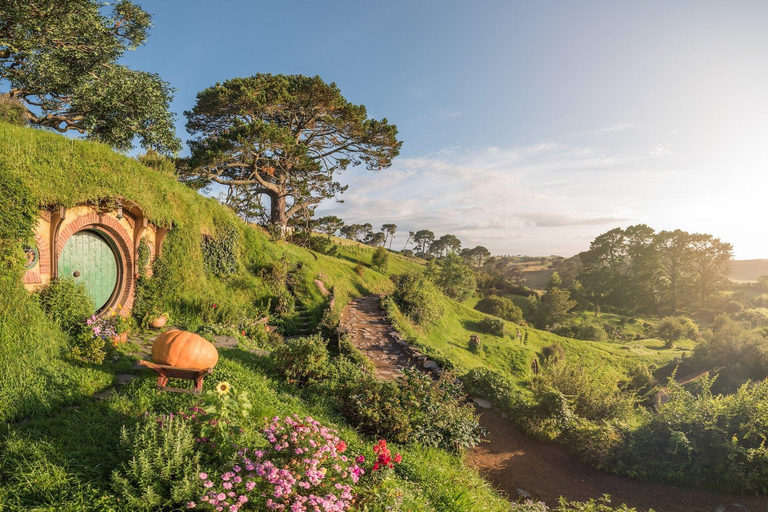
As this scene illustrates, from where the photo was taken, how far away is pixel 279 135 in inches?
796

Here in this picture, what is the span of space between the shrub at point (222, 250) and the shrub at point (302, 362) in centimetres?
783

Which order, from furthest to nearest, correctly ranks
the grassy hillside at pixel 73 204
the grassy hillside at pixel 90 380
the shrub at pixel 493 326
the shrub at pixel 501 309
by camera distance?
1. the shrub at pixel 501 309
2. the shrub at pixel 493 326
3. the grassy hillside at pixel 73 204
4. the grassy hillside at pixel 90 380

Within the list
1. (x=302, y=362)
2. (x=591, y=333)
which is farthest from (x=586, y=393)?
(x=591, y=333)

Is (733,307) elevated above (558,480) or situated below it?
below

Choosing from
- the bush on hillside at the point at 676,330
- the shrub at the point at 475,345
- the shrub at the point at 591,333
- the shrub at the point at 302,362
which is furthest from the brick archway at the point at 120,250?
the bush on hillside at the point at 676,330

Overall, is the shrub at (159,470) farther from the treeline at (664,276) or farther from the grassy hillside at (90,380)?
the treeline at (664,276)

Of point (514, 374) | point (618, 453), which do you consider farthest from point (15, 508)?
point (514, 374)

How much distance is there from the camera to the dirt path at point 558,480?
6453 mm

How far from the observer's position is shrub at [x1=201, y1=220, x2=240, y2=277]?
14266mm

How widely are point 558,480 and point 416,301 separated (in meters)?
13.2

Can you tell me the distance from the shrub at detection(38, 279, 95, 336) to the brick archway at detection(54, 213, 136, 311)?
155 cm

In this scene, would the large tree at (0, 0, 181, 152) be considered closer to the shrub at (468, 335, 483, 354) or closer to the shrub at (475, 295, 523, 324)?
the shrub at (468, 335, 483, 354)

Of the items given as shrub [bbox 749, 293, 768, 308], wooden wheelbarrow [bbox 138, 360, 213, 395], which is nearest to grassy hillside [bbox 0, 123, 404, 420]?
wooden wheelbarrow [bbox 138, 360, 213, 395]

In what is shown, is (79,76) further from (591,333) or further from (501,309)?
(591,333)
